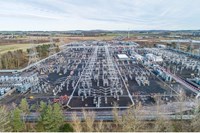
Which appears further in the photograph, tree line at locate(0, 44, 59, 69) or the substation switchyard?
tree line at locate(0, 44, 59, 69)

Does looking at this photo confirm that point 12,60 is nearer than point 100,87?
No

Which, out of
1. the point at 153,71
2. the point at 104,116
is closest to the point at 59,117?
the point at 104,116

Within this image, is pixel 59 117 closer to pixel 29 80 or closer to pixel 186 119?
pixel 186 119

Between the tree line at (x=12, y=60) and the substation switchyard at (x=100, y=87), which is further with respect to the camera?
the tree line at (x=12, y=60)

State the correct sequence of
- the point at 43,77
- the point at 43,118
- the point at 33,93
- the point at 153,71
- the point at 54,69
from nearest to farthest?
the point at 43,118
the point at 33,93
the point at 43,77
the point at 153,71
the point at 54,69

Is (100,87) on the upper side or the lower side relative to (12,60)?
lower

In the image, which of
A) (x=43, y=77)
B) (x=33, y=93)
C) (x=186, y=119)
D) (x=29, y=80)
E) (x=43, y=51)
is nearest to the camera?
(x=186, y=119)

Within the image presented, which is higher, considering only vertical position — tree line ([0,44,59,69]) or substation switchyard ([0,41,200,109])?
tree line ([0,44,59,69])

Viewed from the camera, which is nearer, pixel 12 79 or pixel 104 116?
pixel 104 116

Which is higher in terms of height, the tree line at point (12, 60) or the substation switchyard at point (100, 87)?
the tree line at point (12, 60)

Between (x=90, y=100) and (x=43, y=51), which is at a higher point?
(x=43, y=51)
